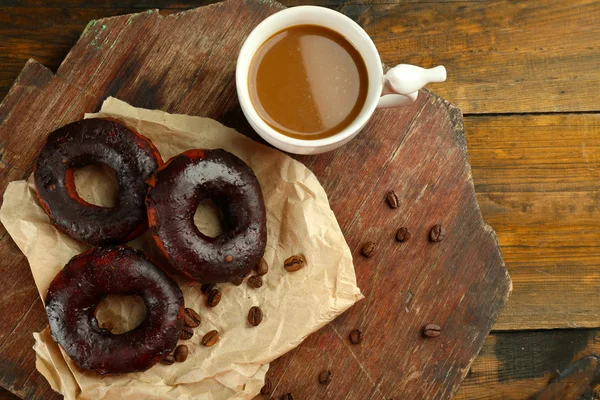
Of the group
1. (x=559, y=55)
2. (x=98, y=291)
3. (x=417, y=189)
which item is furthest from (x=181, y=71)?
(x=559, y=55)

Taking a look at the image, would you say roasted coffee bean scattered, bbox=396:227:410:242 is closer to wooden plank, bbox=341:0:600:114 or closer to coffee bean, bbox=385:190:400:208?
coffee bean, bbox=385:190:400:208

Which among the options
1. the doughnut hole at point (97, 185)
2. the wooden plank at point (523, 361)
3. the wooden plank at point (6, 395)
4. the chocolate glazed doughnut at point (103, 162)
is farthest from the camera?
the wooden plank at point (523, 361)

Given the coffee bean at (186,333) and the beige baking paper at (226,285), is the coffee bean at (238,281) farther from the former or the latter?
the coffee bean at (186,333)

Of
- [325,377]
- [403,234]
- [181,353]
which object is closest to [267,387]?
[325,377]

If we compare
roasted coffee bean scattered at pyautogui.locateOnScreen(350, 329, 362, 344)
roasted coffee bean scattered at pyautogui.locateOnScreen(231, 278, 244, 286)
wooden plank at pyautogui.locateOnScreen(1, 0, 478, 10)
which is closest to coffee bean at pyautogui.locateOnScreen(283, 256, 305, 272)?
roasted coffee bean scattered at pyautogui.locateOnScreen(231, 278, 244, 286)

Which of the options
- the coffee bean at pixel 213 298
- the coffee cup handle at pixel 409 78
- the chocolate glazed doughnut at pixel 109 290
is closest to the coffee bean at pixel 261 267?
the coffee bean at pixel 213 298

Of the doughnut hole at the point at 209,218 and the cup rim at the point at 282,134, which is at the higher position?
the cup rim at the point at 282,134

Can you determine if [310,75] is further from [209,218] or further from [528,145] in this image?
[528,145]
